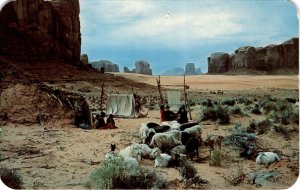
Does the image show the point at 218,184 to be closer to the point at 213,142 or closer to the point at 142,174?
the point at 142,174

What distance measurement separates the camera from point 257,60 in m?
59.2

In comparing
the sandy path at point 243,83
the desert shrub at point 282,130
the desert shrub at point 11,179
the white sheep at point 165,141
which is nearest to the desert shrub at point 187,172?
the white sheep at point 165,141

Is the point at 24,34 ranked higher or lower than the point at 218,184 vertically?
higher

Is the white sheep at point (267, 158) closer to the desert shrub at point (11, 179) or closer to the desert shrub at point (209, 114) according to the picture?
the desert shrub at point (11, 179)

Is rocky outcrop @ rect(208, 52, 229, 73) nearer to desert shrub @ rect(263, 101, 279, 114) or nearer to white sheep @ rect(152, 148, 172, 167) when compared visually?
desert shrub @ rect(263, 101, 279, 114)

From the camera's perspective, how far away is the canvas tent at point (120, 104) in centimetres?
1659

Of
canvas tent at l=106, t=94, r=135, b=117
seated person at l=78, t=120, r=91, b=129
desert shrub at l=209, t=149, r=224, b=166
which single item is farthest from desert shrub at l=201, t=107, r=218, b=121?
desert shrub at l=209, t=149, r=224, b=166

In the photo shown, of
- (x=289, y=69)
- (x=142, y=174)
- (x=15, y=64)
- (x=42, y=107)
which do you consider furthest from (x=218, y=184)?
(x=289, y=69)

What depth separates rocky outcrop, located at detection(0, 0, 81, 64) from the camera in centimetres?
3356

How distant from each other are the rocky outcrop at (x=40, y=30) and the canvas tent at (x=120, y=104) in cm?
1785

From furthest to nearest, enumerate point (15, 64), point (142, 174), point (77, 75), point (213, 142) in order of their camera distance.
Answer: point (77, 75), point (15, 64), point (213, 142), point (142, 174)

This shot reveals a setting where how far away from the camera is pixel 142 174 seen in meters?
6.86

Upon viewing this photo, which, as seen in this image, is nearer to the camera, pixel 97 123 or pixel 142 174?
pixel 142 174

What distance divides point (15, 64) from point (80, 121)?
19594 mm
